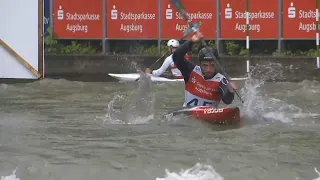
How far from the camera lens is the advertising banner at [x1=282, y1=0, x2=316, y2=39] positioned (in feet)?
53.3

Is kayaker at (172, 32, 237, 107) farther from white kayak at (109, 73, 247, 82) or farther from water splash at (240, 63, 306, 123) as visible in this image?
white kayak at (109, 73, 247, 82)

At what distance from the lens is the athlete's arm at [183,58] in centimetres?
914

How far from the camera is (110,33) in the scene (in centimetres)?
1773

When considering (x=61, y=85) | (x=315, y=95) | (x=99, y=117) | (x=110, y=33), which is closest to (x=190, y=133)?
(x=99, y=117)

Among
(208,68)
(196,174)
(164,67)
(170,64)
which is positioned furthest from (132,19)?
(196,174)

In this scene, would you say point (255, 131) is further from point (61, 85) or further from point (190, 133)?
point (61, 85)

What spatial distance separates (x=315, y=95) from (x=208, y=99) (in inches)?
184

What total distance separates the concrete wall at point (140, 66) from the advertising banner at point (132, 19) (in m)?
0.87

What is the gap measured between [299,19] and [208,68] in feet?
25.6

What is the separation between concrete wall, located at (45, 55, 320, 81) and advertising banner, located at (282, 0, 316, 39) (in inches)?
35.0

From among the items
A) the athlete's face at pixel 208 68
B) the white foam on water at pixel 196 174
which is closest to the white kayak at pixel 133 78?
the athlete's face at pixel 208 68

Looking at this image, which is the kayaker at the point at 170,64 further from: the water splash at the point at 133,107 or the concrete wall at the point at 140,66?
the concrete wall at the point at 140,66

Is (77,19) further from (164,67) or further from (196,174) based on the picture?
(196,174)

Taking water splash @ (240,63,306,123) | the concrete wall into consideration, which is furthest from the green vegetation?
water splash @ (240,63,306,123)
